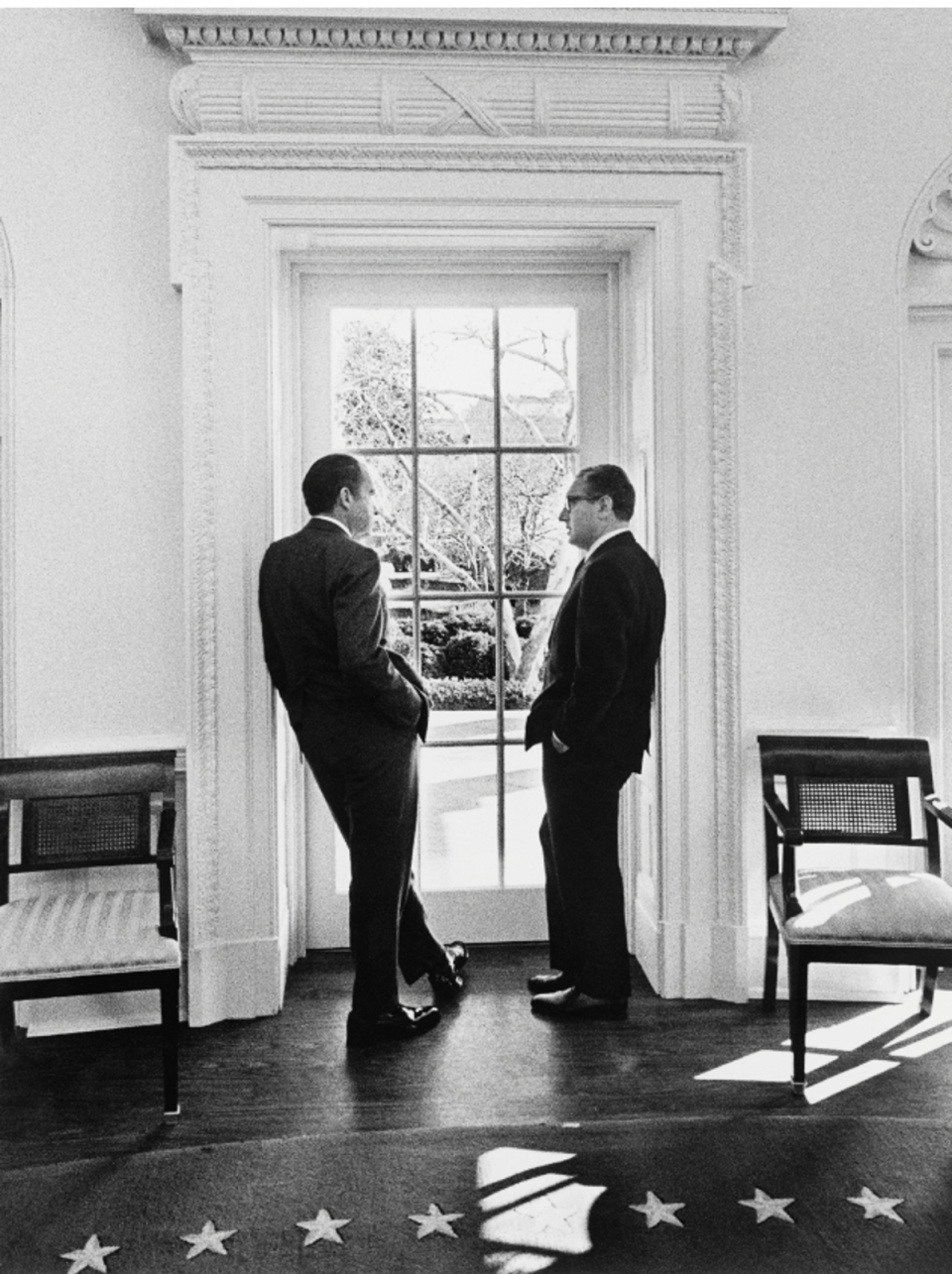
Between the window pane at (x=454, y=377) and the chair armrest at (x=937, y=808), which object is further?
the window pane at (x=454, y=377)

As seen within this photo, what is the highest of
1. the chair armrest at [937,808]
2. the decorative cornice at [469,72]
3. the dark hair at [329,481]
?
the decorative cornice at [469,72]

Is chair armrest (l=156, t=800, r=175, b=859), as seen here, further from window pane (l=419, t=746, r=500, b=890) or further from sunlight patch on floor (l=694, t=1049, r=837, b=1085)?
sunlight patch on floor (l=694, t=1049, r=837, b=1085)

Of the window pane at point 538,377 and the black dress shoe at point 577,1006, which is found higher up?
the window pane at point 538,377

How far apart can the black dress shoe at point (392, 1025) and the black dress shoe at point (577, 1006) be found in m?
0.35

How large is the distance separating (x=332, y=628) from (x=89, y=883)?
48.0 inches

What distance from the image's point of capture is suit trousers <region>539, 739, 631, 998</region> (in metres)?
3.29

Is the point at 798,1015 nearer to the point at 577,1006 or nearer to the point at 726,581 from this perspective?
the point at 577,1006

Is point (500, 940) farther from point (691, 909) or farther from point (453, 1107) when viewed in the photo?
point (453, 1107)

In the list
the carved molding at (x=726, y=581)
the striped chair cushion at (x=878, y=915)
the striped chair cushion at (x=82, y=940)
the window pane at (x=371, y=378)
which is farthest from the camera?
the window pane at (x=371, y=378)

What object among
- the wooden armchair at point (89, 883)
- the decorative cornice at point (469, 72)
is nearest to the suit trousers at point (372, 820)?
the wooden armchair at point (89, 883)

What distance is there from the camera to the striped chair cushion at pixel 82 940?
2619mm

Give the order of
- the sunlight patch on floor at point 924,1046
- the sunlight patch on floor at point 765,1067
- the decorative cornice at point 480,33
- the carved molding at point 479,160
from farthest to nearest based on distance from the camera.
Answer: the carved molding at point 479,160
the decorative cornice at point 480,33
the sunlight patch on floor at point 924,1046
the sunlight patch on floor at point 765,1067

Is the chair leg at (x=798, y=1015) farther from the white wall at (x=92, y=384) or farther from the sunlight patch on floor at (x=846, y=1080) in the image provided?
the white wall at (x=92, y=384)

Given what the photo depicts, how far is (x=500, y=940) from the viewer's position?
13.0 feet
